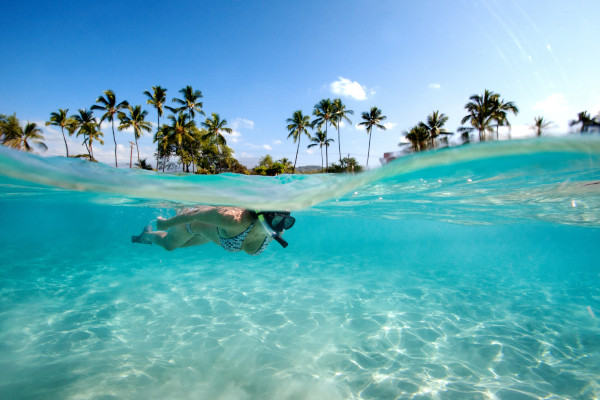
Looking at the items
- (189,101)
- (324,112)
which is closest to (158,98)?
(189,101)

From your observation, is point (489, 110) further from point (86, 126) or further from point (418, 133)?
point (86, 126)

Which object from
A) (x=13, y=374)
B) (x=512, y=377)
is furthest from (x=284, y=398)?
(x=13, y=374)

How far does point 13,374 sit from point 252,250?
5099 millimetres

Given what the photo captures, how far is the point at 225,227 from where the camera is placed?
5.41 m

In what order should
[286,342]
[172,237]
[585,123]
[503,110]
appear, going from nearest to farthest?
[585,123] < [172,237] < [286,342] < [503,110]

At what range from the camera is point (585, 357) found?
6207 mm

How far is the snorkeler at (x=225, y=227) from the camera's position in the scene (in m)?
5.20

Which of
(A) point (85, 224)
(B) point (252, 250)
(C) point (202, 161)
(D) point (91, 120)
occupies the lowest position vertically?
(A) point (85, 224)

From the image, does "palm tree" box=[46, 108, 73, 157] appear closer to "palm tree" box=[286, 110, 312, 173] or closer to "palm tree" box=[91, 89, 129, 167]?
"palm tree" box=[91, 89, 129, 167]

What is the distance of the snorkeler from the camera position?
205 inches

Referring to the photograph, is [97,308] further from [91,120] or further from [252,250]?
[91,120]

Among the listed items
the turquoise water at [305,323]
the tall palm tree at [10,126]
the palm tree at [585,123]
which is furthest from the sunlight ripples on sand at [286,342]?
the tall palm tree at [10,126]

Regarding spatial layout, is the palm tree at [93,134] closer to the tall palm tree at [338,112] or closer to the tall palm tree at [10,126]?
the tall palm tree at [10,126]

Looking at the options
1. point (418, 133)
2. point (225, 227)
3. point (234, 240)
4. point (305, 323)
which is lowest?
point (305, 323)
